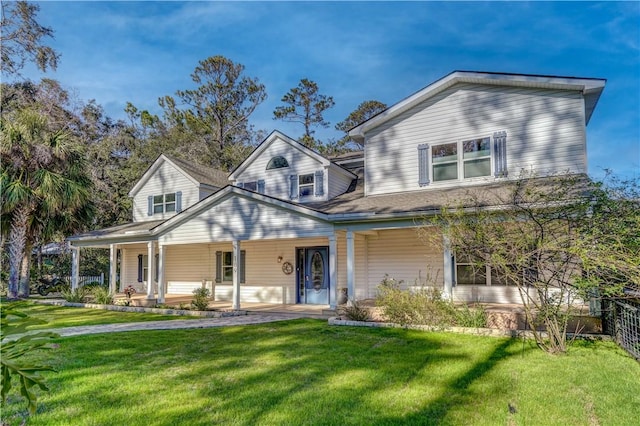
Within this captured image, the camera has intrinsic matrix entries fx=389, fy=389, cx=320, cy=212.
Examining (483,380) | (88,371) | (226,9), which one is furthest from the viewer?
(226,9)

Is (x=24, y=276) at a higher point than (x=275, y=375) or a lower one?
higher

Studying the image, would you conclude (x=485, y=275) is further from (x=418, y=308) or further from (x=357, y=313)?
(x=357, y=313)

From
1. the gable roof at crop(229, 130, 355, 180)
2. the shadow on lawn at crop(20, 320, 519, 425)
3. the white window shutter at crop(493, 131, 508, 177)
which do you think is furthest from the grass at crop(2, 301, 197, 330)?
the white window shutter at crop(493, 131, 508, 177)

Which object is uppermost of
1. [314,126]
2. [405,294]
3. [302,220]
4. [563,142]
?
[314,126]

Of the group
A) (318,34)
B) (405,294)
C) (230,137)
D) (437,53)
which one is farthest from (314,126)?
(405,294)

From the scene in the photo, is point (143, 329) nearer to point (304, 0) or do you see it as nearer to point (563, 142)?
point (304, 0)

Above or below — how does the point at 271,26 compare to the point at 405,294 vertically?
above

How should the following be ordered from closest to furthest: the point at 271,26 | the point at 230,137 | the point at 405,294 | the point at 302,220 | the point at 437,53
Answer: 1. the point at 405,294
2. the point at 302,220
3. the point at 271,26
4. the point at 437,53
5. the point at 230,137

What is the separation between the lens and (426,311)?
31.2ft

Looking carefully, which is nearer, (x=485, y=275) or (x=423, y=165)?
(x=485, y=275)

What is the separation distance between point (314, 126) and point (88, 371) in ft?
107

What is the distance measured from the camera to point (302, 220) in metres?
12.2

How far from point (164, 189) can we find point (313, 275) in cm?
915

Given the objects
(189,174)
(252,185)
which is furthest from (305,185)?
(189,174)
